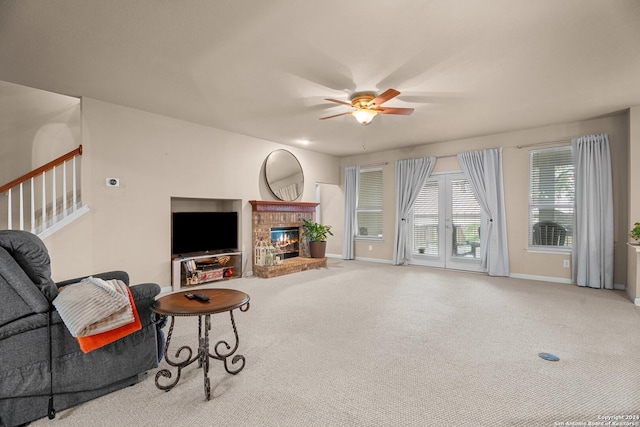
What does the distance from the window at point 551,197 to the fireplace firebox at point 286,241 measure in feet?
14.4

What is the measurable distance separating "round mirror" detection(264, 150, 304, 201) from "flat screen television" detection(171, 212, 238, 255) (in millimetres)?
1017

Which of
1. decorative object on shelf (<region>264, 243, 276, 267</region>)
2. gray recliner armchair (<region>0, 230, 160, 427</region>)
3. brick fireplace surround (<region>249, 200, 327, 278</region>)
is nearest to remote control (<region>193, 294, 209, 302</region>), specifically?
gray recliner armchair (<region>0, 230, 160, 427</region>)

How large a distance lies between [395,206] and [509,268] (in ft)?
8.22

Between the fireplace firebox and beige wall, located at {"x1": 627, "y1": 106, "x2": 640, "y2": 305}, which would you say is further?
the fireplace firebox

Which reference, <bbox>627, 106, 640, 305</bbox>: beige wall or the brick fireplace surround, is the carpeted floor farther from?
the brick fireplace surround

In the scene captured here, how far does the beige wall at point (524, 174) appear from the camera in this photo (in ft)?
15.4

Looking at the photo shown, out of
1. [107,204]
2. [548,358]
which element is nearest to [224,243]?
[107,204]

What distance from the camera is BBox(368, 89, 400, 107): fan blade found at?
3.14 m

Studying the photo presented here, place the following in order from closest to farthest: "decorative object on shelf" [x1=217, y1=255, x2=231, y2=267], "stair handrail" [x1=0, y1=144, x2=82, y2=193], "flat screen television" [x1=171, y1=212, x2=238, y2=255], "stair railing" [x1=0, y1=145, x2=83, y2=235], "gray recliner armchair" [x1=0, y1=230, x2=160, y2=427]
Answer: "gray recliner armchair" [x1=0, y1=230, x2=160, y2=427]
"stair handrail" [x1=0, y1=144, x2=82, y2=193]
"stair railing" [x1=0, y1=145, x2=83, y2=235]
"flat screen television" [x1=171, y1=212, x2=238, y2=255]
"decorative object on shelf" [x1=217, y1=255, x2=231, y2=267]

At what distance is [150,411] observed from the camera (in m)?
1.83

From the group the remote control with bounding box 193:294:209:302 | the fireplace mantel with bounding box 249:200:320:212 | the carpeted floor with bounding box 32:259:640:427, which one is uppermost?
the fireplace mantel with bounding box 249:200:320:212

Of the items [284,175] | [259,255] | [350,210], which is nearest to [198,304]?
[259,255]

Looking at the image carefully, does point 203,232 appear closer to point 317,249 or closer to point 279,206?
point 279,206

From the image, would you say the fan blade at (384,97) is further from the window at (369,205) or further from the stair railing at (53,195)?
the window at (369,205)
